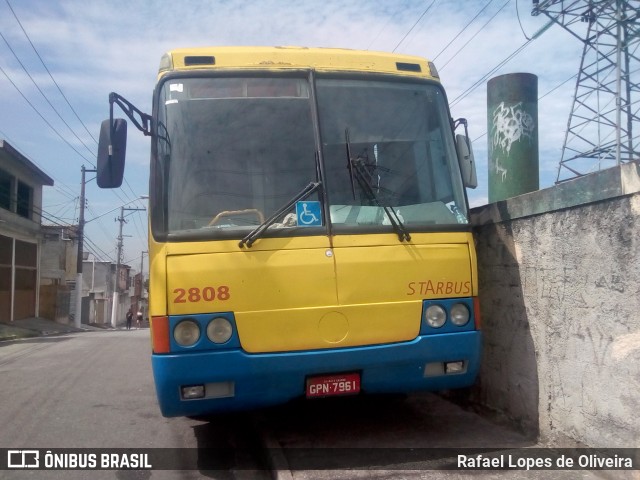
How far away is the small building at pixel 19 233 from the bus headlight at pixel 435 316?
23.9 metres

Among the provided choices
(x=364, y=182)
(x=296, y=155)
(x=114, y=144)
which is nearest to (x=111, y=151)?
(x=114, y=144)

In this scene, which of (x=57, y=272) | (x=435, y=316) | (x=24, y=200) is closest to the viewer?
(x=435, y=316)

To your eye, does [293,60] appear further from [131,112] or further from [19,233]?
[19,233]

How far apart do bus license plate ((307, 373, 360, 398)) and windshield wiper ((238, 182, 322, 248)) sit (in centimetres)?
108

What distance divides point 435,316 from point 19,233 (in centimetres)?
2755

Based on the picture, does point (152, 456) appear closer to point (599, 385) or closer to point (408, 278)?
point (408, 278)

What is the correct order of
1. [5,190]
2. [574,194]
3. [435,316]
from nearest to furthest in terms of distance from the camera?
[574,194] < [435,316] < [5,190]

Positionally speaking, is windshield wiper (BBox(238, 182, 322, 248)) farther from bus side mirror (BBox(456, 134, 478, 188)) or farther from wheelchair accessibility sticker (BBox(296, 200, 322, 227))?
bus side mirror (BBox(456, 134, 478, 188))

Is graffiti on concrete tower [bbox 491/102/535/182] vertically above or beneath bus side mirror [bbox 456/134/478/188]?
above

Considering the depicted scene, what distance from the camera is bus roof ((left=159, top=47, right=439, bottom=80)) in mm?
4793

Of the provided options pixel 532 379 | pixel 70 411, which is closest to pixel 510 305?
pixel 532 379

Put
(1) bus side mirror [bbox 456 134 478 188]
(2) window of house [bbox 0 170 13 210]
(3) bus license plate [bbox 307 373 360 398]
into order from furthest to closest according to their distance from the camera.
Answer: (2) window of house [bbox 0 170 13 210]
(1) bus side mirror [bbox 456 134 478 188]
(3) bus license plate [bbox 307 373 360 398]

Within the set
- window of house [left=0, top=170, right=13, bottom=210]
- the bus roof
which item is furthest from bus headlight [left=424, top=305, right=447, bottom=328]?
window of house [left=0, top=170, right=13, bottom=210]

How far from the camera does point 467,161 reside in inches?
201
